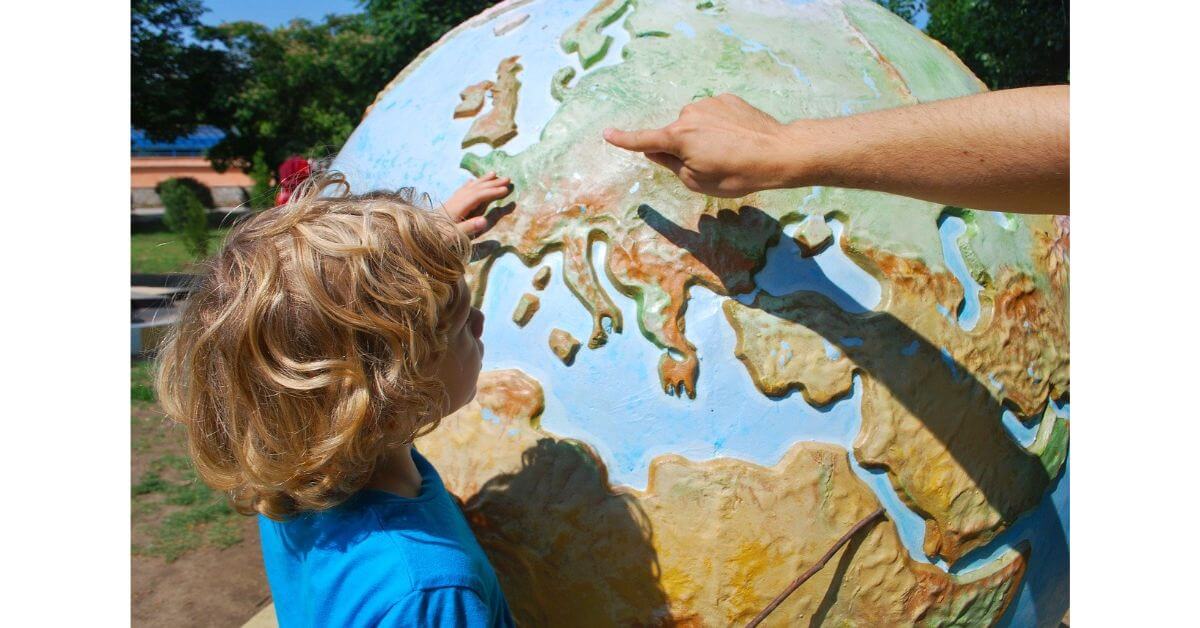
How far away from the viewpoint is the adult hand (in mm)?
1703

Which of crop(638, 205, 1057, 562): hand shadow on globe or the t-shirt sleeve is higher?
crop(638, 205, 1057, 562): hand shadow on globe

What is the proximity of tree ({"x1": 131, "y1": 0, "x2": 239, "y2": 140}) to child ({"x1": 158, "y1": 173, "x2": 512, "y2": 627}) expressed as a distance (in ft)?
69.8

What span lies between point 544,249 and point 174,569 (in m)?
3.60

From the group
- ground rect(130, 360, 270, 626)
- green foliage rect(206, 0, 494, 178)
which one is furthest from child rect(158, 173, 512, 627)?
green foliage rect(206, 0, 494, 178)

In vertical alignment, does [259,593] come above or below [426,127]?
below

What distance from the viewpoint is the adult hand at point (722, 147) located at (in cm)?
170

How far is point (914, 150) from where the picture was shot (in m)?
1.62

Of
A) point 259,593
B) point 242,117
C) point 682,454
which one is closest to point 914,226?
point 682,454

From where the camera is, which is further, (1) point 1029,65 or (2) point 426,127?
(1) point 1029,65

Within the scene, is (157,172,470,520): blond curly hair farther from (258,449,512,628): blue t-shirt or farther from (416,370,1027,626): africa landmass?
(416,370,1027,626): africa landmass

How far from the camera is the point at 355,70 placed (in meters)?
15.3

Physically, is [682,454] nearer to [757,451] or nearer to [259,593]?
[757,451]

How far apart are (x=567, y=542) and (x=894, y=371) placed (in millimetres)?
805

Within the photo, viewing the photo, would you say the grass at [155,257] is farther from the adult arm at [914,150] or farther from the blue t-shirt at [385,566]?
the adult arm at [914,150]
